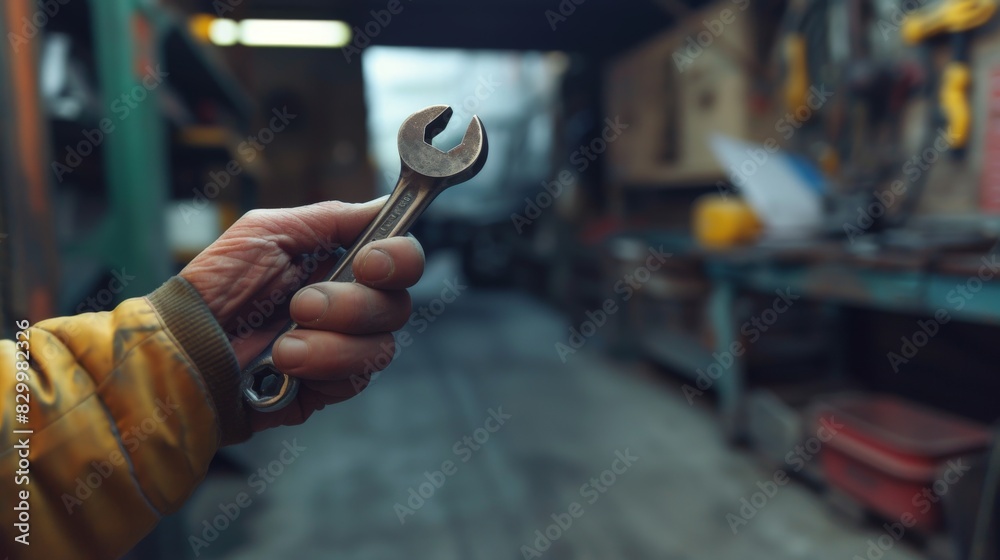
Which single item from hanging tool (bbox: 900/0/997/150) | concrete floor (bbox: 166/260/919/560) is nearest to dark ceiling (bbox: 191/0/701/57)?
hanging tool (bbox: 900/0/997/150)

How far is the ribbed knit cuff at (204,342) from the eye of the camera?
60 cm

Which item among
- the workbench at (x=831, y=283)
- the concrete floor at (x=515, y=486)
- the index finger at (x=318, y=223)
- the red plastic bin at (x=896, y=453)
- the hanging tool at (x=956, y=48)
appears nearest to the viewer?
the index finger at (x=318, y=223)

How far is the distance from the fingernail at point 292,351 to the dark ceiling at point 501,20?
341 centimetres

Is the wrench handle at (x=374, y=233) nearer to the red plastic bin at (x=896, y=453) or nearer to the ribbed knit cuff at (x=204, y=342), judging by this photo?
the ribbed knit cuff at (x=204, y=342)

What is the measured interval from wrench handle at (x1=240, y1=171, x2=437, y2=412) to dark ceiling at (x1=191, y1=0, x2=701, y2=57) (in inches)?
130

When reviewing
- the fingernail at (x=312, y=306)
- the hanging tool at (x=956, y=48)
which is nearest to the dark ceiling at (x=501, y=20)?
the hanging tool at (x=956, y=48)

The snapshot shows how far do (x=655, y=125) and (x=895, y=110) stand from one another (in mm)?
1546

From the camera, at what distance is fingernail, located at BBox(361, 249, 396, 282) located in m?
0.63

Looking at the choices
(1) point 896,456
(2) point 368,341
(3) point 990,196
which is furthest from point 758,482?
(2) point 368,341

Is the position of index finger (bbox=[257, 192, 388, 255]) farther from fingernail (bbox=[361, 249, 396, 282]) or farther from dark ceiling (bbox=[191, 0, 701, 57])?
dark ceiling (bbox=[191, 0, 701, 57])

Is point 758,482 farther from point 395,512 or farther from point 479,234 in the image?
point 479,234

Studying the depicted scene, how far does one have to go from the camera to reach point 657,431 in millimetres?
2781

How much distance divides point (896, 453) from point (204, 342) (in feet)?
5.88

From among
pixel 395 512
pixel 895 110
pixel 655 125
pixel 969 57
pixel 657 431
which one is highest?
pixel 969 57
